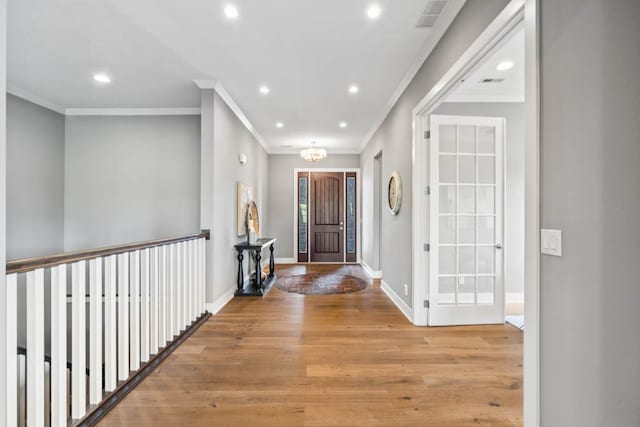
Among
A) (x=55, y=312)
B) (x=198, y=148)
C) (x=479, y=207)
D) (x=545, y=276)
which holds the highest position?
(x=198, y=148)

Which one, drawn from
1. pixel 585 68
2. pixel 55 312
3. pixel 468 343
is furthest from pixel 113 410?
pixel 585 68

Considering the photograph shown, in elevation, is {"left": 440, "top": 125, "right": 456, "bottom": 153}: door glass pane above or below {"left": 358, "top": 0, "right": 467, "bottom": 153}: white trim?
below

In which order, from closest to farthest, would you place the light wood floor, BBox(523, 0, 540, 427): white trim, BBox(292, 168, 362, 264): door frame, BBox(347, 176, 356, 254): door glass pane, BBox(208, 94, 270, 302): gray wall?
1. BBox(523, 0, 540, 427): white trim
2. the light wood floor
3. BBox(208, 94, 270, 302): gray wall
4. BBox(292, 168, 362, 264): door frame
5. BBox(347, 176, 356, 254): door glass pane

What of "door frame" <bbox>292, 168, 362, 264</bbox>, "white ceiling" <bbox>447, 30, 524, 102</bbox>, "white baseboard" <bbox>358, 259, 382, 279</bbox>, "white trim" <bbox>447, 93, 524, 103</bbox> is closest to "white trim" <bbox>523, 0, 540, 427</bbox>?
"white ceiling" <bbox>447, 30, 524, 102</bbox>

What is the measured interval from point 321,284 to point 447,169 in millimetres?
2806

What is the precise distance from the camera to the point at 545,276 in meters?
1.37

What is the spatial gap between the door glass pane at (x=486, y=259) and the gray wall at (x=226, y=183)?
9.84ft

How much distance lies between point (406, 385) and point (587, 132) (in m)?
1.81

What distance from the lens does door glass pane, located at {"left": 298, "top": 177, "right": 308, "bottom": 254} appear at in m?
7.21

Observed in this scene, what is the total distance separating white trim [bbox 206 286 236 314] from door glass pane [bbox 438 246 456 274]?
8.60ft

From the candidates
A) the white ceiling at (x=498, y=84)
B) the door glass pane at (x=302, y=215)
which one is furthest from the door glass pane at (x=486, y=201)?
the door glass pane at (x=302, y=215)

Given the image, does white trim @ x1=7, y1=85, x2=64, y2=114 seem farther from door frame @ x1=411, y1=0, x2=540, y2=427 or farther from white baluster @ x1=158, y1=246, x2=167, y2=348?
door frame @ x1=411, y1=0, x2=540, y2=427

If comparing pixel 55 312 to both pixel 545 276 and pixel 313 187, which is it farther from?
pixel 313 187

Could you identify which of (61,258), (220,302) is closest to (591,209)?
(61,258)
